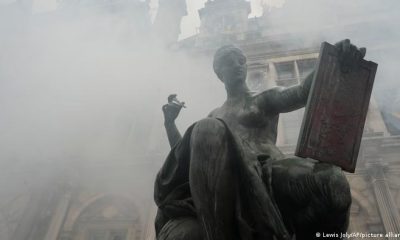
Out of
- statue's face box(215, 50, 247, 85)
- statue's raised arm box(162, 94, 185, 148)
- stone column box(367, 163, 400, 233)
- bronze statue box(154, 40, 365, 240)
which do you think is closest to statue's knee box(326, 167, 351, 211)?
bronze statue box(154, 40, 365, 240)

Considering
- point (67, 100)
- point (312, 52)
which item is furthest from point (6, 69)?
point (312, 52)

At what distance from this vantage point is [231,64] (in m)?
1.79

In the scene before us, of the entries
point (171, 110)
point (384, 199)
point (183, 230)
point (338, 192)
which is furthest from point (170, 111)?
point (384, 199)

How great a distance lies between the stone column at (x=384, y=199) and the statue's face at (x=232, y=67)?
5.46 meters

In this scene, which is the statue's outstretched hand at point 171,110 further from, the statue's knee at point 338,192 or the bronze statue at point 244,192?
the statue's knee at point 338,192

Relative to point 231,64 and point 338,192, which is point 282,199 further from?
point 231,64

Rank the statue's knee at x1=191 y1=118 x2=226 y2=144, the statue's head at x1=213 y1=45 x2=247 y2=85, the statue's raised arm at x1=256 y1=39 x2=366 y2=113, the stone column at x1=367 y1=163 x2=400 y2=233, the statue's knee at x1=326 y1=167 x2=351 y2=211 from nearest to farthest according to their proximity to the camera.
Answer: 1. the statue's knee at x1=326 y1=167 x2=351 y2=211
2. the statue's knee at x1=191 y1=118 x2=226 y2=144
3. the statue's raised arm at x1=256 y1=39 x2=366 y2=113
4. the statue's head at x1=213 y1=45 x2=247 y2=85
5. the stone column at x1=367 y1=163 x2=400 y2=233

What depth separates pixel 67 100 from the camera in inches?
426

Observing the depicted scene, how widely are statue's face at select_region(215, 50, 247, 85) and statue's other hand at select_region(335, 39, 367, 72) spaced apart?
1.90 feet

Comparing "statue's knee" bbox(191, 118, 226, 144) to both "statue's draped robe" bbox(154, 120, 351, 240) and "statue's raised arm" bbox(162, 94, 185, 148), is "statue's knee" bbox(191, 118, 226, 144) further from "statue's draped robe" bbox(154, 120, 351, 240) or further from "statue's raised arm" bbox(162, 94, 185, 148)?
"statue's raised arm" bbox(162, 94, 185, 148)

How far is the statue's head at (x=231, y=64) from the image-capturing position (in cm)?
178

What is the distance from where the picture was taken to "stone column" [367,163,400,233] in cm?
589

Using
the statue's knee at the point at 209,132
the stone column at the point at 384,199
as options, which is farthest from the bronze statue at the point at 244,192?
the stone column at the point at 384,199

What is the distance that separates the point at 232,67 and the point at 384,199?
5.94m
